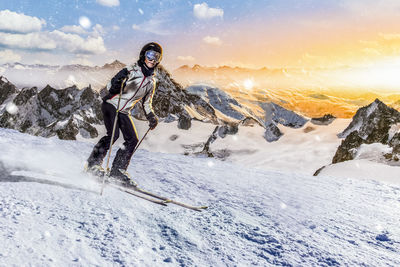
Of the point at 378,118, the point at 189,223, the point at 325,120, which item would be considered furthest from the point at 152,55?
the point at 325,120

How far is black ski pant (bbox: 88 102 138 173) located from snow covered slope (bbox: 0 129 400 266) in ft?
2.04

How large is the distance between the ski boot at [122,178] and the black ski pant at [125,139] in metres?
0.17

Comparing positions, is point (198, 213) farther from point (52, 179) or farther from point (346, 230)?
point (52, 179)

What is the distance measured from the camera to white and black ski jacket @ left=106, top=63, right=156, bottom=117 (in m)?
6.29

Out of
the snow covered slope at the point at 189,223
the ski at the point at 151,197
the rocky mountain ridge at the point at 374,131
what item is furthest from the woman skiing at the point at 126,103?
the rocky mountain ridge at the point at 374,131

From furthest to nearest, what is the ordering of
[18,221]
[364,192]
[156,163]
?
1. [156,163]
2. [364,192]
3. [18,221]

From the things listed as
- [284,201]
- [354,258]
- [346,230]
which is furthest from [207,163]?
[354,258]

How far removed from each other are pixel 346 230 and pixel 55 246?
429cm

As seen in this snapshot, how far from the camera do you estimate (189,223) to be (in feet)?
15.4

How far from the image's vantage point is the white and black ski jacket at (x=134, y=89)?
6.29 meters

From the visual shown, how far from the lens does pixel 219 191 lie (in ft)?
22.2

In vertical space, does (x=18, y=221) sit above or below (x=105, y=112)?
below

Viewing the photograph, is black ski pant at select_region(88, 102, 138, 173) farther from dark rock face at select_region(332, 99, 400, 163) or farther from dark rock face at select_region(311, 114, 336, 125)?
dark rock face at select_region(311, 114, 336, 125)

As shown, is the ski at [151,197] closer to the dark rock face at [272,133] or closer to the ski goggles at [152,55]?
the ski goggles at [152,55]
